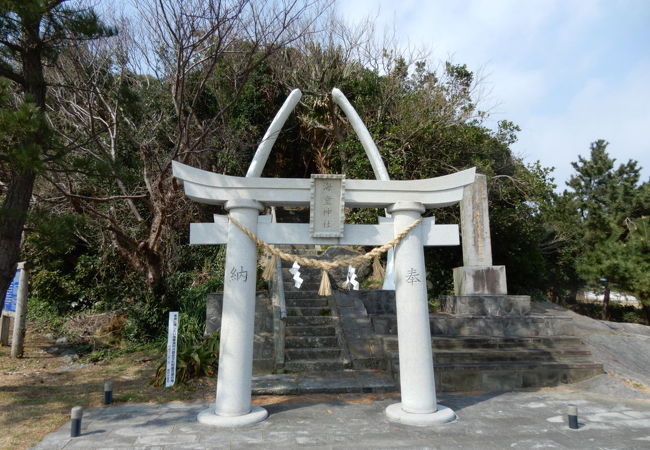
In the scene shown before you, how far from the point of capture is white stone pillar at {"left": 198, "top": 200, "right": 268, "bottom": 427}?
559 centimetres

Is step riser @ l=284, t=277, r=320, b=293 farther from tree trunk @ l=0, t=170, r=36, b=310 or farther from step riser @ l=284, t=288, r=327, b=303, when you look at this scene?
tree trunk @ l=0, t=170, r=36, b=310

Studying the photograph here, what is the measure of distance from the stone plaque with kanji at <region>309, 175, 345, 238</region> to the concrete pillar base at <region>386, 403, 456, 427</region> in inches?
99.1

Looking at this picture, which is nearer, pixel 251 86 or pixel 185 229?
pixel 185 229

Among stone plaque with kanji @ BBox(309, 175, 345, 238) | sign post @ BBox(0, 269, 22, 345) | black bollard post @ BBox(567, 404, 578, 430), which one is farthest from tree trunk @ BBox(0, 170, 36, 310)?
black bollard post @ BBox(567, 404, 578, 430)

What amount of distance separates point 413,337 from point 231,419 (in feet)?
8.57

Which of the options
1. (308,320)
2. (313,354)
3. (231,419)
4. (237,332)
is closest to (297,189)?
(237,332)

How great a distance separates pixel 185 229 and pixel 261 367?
318 inches

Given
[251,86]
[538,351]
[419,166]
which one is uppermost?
[251,86]

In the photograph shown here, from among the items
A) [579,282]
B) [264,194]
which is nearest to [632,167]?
[579,282]

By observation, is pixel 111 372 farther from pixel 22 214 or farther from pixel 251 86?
pixel 251 86

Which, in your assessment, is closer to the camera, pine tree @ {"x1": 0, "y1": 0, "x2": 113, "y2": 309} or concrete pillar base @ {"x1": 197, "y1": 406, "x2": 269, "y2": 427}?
concrete pillar base @ {"x1": 197, "y1": 406, "x2": 269, "y2": 427}

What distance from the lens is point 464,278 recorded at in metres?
11.5

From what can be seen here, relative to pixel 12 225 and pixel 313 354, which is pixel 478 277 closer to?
pixel 313 354

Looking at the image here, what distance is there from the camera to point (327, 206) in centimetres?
600
